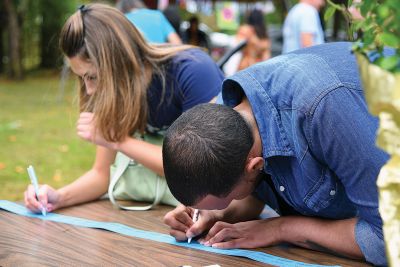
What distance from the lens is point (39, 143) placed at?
5.91 meters

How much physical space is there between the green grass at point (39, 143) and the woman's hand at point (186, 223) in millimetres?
801

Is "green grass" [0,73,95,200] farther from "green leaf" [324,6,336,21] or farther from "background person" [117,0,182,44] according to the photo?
"green leaf" [324,6,336,21]

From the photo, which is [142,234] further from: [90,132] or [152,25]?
[152,25]

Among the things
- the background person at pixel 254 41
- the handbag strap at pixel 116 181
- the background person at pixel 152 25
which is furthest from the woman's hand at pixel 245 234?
the background person at pixel 254 41

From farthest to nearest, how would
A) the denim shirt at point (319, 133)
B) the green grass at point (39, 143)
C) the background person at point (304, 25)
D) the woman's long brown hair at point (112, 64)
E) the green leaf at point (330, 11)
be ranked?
the background person at point (304, 25) → the green grass at point (39, 143) → the woman's long brown hair at point (112, 64) → the denim shirt at point (319, 133) → the green leaf at point (330, 11)

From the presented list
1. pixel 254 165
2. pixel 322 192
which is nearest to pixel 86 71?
pixel 254 165

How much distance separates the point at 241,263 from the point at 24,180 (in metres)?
3.23

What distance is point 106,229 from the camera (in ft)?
6.27

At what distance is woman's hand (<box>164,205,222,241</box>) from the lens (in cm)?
179

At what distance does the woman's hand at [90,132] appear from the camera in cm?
213

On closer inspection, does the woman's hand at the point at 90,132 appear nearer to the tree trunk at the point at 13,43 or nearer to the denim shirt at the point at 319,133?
the denim shirt at the point at 319,133

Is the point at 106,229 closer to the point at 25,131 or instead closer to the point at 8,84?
the point at 25,131

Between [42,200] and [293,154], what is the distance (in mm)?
992

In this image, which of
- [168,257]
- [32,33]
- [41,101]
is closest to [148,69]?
[168,257]
